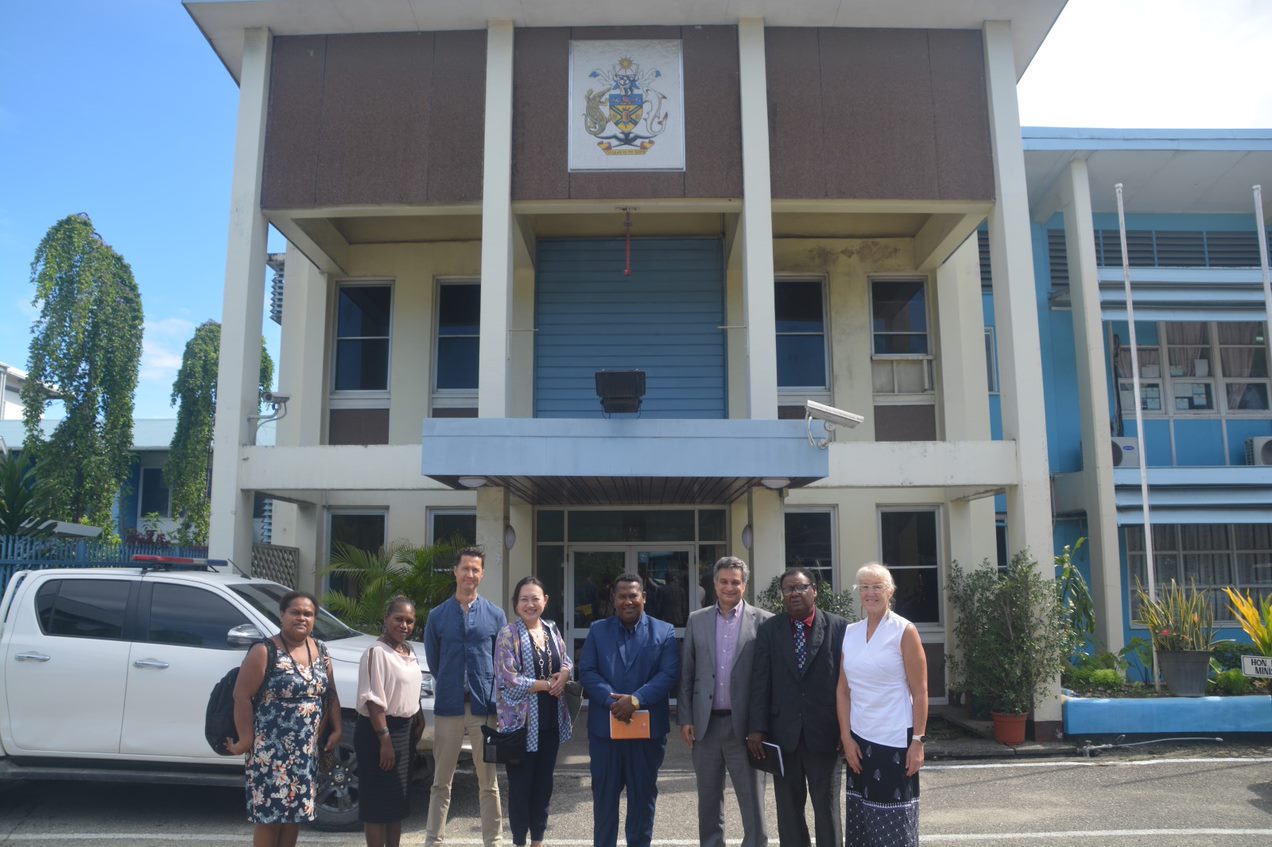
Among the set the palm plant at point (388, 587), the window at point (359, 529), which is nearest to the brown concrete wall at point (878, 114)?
the palm plant at point (388, 587)

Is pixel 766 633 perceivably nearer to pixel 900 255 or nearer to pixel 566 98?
pixel 566 98

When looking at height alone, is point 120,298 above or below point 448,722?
above

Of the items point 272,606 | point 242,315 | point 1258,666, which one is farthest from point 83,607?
point 1258,666

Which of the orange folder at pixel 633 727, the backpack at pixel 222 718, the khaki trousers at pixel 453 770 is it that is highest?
the backpack at pixel 222 718

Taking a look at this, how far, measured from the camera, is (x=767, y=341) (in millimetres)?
10242

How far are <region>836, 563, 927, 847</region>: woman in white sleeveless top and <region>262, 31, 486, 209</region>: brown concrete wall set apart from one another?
7580 millimetres

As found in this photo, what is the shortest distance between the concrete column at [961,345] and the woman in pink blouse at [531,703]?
8.67 metres

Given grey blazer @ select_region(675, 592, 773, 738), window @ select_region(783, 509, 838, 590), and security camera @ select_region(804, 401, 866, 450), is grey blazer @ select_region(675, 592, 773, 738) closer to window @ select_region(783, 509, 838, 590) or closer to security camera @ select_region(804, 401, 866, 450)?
security camera @ select_region(804, 401, 866, 450)

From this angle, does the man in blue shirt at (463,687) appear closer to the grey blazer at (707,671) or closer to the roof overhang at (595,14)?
the grey blazer at (707,671)

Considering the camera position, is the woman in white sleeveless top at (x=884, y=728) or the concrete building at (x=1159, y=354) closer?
the woman in white sleeveless top at (x=884, y=728)

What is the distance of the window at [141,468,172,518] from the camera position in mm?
27562

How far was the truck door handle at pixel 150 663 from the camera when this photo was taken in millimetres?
6871

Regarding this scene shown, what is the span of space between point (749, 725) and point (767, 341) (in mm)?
5583

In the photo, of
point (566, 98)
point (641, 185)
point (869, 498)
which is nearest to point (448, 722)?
point (641, 185)
